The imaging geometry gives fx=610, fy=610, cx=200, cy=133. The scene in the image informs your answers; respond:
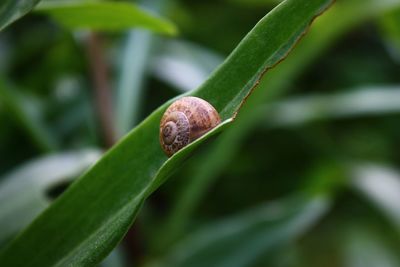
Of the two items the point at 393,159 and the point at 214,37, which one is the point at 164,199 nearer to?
the point at 214,37

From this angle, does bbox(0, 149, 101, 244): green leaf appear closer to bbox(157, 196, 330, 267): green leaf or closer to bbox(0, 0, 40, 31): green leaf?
bbox(157, 196, 330, 267): green leaf

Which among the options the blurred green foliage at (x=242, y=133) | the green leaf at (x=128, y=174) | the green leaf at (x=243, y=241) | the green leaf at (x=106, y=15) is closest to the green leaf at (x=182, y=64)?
the blurred green foliage at (x=242, y=133)

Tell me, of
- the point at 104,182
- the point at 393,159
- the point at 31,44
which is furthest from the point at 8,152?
the point at 393,159

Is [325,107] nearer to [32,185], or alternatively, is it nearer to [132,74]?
[132,74]

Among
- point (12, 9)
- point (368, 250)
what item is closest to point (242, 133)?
point (368, 250)

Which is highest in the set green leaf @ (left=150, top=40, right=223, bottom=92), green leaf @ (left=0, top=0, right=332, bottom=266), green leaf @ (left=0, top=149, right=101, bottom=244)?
green leaf @ (left=0, top=0, right=332, bottom=266)

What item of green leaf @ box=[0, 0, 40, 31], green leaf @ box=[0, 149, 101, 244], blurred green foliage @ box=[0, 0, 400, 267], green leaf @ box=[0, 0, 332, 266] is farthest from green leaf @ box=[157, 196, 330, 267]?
green leaf @ box=[0, 0, 40, 31]

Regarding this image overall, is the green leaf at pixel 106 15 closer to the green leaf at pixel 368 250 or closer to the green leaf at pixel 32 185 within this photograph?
the green leaf at pixel 32 185
